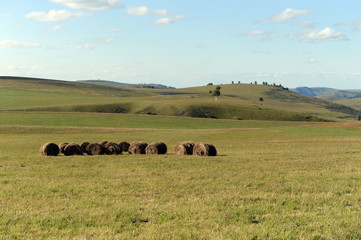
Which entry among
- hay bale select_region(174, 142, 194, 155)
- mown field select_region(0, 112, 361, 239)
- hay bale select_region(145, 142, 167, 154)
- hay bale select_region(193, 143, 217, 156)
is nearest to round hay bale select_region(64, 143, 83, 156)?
hay bale select_region(145, 142, 167, 154)

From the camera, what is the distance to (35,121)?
87000 millimetres

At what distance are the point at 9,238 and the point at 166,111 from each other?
441ft

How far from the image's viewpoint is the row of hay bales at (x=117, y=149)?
3209 centimetres

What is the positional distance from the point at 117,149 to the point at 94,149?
196 centimetres

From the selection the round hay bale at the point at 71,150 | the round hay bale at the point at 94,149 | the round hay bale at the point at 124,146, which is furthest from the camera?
the round hay bale at the point at 124,146

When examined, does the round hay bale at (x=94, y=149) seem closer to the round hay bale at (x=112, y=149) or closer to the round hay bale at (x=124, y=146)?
the round hay bale at (x=112, y=149)

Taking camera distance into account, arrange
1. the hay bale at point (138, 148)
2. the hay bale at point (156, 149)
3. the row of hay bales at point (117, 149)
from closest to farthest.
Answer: the row of hay bales at point (117, 149)
the hay bale at point (156, 149)
the hay bale at point (138, 148)

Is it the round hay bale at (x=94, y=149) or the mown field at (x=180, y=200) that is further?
the round hay bale at (x=94, y=149)

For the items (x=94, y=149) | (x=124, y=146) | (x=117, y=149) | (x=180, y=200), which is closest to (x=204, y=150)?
(x=117, y=149)

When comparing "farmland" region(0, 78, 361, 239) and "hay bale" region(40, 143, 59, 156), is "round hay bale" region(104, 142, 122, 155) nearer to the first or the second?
"hay bale" region(40, 143, 59, 156)

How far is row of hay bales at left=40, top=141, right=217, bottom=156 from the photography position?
105ft

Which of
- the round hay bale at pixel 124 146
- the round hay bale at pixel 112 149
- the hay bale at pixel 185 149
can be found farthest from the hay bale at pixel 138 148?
the hay bale at pixel 185 149

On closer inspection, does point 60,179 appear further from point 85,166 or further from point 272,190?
point 272,190

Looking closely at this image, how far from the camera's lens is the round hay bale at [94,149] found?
1320 inches
